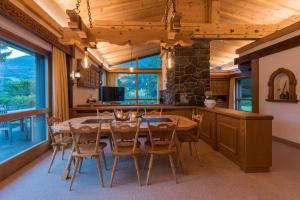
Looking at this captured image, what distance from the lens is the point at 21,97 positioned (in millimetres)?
3521

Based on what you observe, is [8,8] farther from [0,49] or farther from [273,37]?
[273,37]

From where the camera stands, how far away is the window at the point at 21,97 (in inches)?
121

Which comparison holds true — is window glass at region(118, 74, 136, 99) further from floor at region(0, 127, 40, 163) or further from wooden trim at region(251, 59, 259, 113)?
floor at region(0, 127, 40, 163)

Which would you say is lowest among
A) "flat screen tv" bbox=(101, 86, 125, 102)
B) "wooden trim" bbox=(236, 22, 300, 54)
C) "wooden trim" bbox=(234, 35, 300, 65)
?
"flat screen tv" bbox=(101, 86, 125, 102)

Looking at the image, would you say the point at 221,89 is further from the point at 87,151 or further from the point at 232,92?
the point at 87,151

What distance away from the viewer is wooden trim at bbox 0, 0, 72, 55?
266 centimetres

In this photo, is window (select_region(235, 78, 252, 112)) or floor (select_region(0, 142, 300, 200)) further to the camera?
window (select_region(235, 78, 252, 112))

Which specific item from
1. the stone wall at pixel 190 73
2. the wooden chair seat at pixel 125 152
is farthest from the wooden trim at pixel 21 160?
the stone wall at pixel 190 73

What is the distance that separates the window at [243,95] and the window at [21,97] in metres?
8.58

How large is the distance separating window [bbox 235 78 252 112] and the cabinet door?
6239 millimetres

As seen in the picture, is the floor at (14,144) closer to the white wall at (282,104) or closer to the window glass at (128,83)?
the white wall at (282,104)

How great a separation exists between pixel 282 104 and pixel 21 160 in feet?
18.5

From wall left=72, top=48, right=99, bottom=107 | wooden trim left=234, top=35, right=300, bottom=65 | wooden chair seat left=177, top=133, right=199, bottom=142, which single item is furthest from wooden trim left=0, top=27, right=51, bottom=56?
wooden trim left=234, top=35, right=300, bottom=65

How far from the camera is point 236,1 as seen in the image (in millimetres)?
5484
